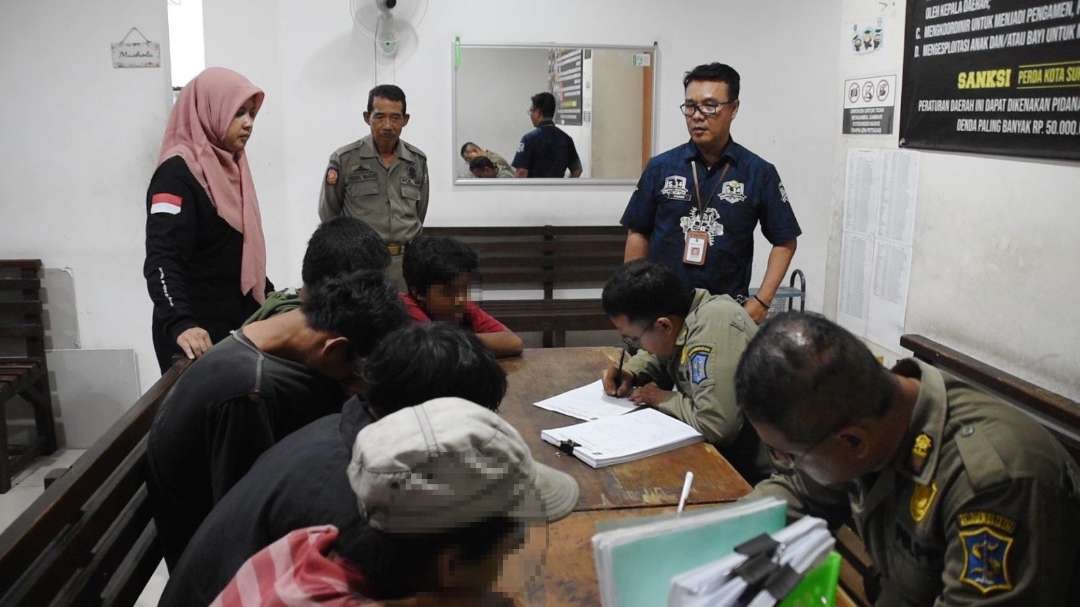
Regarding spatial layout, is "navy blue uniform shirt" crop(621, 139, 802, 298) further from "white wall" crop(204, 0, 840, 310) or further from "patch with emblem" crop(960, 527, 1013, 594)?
"patch with emblem" crop(960, 527, 1013, 594)

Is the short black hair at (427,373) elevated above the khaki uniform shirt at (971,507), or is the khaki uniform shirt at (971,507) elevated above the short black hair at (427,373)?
the short black hair at (427,373)

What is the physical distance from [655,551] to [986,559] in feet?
1.46

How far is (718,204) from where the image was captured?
2873mm

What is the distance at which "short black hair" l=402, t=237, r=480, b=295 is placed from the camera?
7.97ft

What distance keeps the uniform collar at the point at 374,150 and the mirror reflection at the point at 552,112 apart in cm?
56

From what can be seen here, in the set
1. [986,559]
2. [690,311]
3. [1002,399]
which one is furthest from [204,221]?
[1002,399]

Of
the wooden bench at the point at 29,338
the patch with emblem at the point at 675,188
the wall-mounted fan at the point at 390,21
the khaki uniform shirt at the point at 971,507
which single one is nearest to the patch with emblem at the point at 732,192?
the patch with emblem at the point at 675,188

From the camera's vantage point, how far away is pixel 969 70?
96.7 inches

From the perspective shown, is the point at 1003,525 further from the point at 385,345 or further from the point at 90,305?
the point at 90,305

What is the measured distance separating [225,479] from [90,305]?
9.00 ft

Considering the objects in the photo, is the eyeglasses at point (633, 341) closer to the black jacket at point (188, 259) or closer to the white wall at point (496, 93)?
the black jacket at point (188, 259)

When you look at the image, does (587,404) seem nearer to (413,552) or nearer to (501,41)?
(413,552)

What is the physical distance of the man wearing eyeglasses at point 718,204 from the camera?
2.86m

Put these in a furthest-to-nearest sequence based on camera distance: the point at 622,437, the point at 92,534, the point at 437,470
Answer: the point at 622,437
the point at 92,534
the point at 437,470
